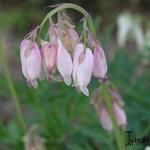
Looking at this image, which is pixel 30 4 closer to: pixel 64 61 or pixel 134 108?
pixel 134 108

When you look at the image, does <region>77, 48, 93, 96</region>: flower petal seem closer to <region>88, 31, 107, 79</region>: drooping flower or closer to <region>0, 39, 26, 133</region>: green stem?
<region>88, 31, 107, 79</region>: drooping flower

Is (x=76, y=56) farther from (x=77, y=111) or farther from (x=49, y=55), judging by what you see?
(x=77, y=111)

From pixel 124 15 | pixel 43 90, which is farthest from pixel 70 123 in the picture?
pixel 124 15

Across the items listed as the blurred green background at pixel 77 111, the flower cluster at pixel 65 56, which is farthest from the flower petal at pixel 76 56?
the blurred green background at pixel 77 111

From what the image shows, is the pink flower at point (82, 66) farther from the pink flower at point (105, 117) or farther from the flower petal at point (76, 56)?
the pink flower at point (105, 117)

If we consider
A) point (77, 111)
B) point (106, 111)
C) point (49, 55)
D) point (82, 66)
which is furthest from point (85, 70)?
point (77, 111)

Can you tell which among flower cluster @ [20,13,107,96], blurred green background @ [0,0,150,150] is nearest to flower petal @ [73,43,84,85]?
flower cluster @ [20,13,107,96]
